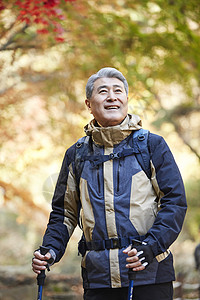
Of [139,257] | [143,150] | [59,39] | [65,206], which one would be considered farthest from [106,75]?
[59,39]

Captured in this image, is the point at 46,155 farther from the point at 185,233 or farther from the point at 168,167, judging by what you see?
the point at 168,167

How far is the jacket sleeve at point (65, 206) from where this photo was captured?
1.88 m

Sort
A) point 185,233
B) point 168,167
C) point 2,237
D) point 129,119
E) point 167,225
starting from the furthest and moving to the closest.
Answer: point 2,237, point 185,233, point 129,119, point 168,167, point 167,225

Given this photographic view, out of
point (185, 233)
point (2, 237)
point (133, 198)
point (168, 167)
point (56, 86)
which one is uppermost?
point (56, 86)

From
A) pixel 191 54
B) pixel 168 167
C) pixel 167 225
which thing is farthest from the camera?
pixel 191 54

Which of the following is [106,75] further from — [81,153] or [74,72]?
[74,72]

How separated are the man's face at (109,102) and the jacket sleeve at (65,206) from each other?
9.0 inches

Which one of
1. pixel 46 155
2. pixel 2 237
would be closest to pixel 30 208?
pixel 46 155

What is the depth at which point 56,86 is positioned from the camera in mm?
6207

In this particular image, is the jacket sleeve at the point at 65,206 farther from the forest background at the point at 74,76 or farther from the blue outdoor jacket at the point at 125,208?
the forest background at the point at 74,76

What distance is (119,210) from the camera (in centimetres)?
167

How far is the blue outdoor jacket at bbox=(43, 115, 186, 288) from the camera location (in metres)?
1.63

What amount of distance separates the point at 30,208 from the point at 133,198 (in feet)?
16.9

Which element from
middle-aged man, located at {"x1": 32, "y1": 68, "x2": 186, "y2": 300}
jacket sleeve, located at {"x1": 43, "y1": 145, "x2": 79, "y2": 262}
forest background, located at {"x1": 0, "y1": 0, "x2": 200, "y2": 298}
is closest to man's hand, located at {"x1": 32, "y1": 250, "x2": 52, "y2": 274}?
middle-aged man, located at {"x1": 32, "y1": 68, "x2": 186, "y2": 300}
